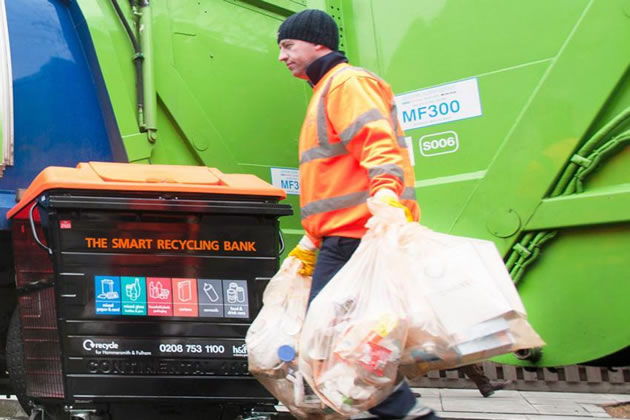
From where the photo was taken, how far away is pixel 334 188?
2.55 meters

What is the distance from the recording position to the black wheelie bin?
293cm

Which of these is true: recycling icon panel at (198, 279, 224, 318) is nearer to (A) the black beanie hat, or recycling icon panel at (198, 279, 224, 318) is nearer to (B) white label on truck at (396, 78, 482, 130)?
(A) the black beanie hat

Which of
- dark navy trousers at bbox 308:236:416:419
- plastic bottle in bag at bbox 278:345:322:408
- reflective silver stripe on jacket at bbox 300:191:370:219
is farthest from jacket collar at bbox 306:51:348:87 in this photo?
plastic bottle in bag at bbox 278:345:322:408

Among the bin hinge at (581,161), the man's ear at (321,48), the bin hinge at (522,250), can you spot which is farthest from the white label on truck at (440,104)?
the man's ear at (321,48)

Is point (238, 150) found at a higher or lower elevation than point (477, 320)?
higher

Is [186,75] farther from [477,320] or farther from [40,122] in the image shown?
[477,320]

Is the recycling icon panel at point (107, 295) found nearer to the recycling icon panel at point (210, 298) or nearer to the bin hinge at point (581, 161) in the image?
the recycling icon panel at point (210, 298)

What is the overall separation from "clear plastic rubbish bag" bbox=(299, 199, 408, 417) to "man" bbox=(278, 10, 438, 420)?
0.42ft

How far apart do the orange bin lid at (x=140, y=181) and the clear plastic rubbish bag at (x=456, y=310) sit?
1061 mm

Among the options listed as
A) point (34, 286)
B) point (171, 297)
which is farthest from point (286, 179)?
point (34, 286)

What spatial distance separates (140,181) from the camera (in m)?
3.08

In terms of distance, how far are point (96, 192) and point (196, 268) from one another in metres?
0.44

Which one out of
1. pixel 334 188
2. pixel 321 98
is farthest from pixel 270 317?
pixel 321 98

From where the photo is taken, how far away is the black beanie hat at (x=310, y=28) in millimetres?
2686
